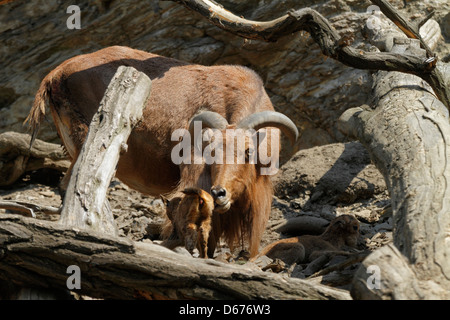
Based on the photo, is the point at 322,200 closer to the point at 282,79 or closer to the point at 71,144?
the point at 282,79

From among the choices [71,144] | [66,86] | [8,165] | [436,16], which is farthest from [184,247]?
[436,16]

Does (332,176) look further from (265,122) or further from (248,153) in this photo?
(248,153)

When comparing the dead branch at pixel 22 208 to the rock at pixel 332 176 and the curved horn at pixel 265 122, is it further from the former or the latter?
the rock at pixel 332 176

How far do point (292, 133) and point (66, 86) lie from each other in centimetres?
313

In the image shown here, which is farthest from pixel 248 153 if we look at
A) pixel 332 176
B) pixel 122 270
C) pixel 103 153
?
pixel 122 270

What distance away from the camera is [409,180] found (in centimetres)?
544

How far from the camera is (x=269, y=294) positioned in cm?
404

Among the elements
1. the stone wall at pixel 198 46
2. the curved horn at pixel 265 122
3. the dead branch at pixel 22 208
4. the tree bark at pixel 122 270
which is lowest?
the tree bark at pixel 122 270

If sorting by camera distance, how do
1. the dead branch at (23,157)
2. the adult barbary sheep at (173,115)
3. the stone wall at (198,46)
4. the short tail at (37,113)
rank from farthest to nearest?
the stone wall at (198,46)
the dead branch at (23,157)
the short tail at (37,113)
the adult barbary sheep at (173,115)

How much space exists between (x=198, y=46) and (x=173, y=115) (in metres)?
3.80

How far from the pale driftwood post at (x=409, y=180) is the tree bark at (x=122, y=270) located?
14.3 inches

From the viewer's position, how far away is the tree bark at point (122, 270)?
13.4ft

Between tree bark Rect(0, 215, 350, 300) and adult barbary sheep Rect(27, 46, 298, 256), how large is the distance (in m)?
2.88

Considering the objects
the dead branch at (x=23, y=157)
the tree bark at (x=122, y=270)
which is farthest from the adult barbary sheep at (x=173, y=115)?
the tree bark at (x=122, y=270)
